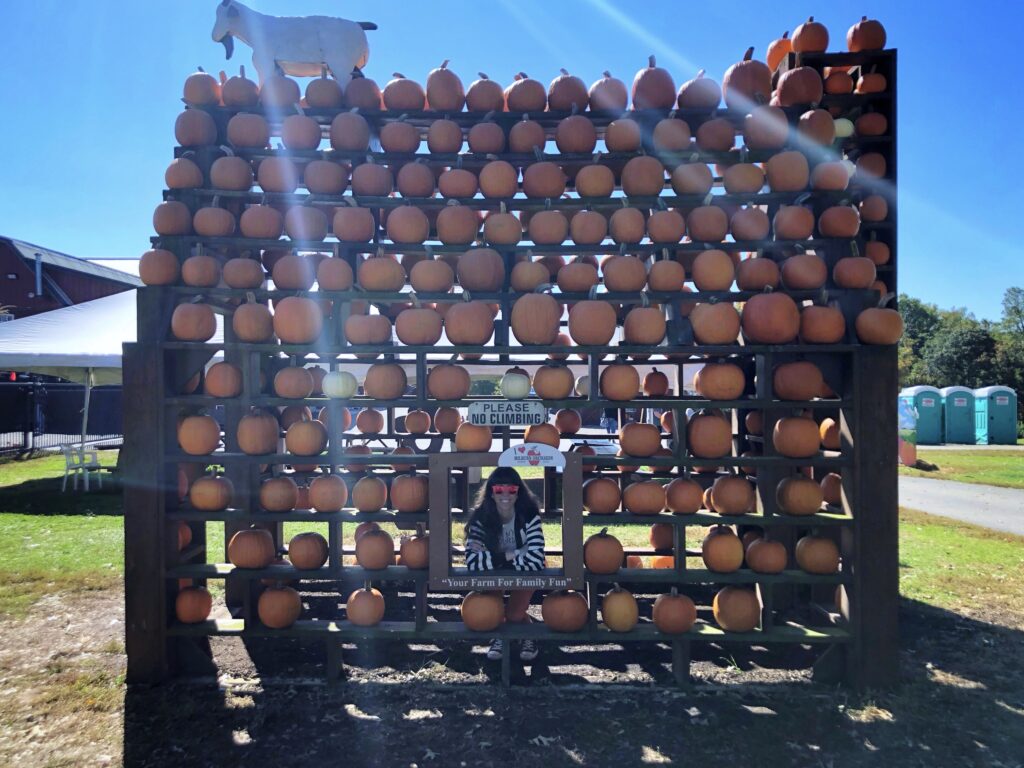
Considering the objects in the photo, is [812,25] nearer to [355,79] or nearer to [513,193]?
[513,193]

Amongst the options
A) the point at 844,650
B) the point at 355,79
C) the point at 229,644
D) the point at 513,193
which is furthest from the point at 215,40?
the point at 844,650

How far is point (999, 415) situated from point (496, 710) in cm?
2688

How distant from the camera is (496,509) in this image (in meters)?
4.75

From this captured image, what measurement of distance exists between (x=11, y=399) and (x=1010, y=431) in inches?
1406

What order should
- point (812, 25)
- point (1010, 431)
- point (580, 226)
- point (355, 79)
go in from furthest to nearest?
point (1010, 431)
point (812, 25)
point (355, 79)
point (580, 226)

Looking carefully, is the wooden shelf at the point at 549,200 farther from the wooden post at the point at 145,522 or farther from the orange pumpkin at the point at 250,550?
the orange pumpkin at the point at 250,550

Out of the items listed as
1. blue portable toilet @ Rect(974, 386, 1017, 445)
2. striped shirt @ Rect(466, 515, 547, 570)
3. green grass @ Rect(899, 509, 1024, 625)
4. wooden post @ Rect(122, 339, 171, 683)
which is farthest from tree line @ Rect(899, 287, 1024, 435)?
wooden post @ Rect(122, 339, 171, 683)

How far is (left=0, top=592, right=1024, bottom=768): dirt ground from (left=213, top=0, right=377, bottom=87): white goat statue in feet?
16.0

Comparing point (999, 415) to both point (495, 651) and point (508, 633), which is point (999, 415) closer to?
point (495, 651)

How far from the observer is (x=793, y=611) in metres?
5.52

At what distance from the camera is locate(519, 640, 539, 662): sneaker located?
4855 millimetres

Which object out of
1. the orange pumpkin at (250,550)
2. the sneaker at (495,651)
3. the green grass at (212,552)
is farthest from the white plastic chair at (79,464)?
the sneaker at (495,651)

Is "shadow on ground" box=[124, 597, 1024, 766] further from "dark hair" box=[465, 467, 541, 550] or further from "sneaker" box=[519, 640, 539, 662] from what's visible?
"dark hair" box=[465, 467, 541, 550]

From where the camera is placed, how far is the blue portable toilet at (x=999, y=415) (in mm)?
23203
